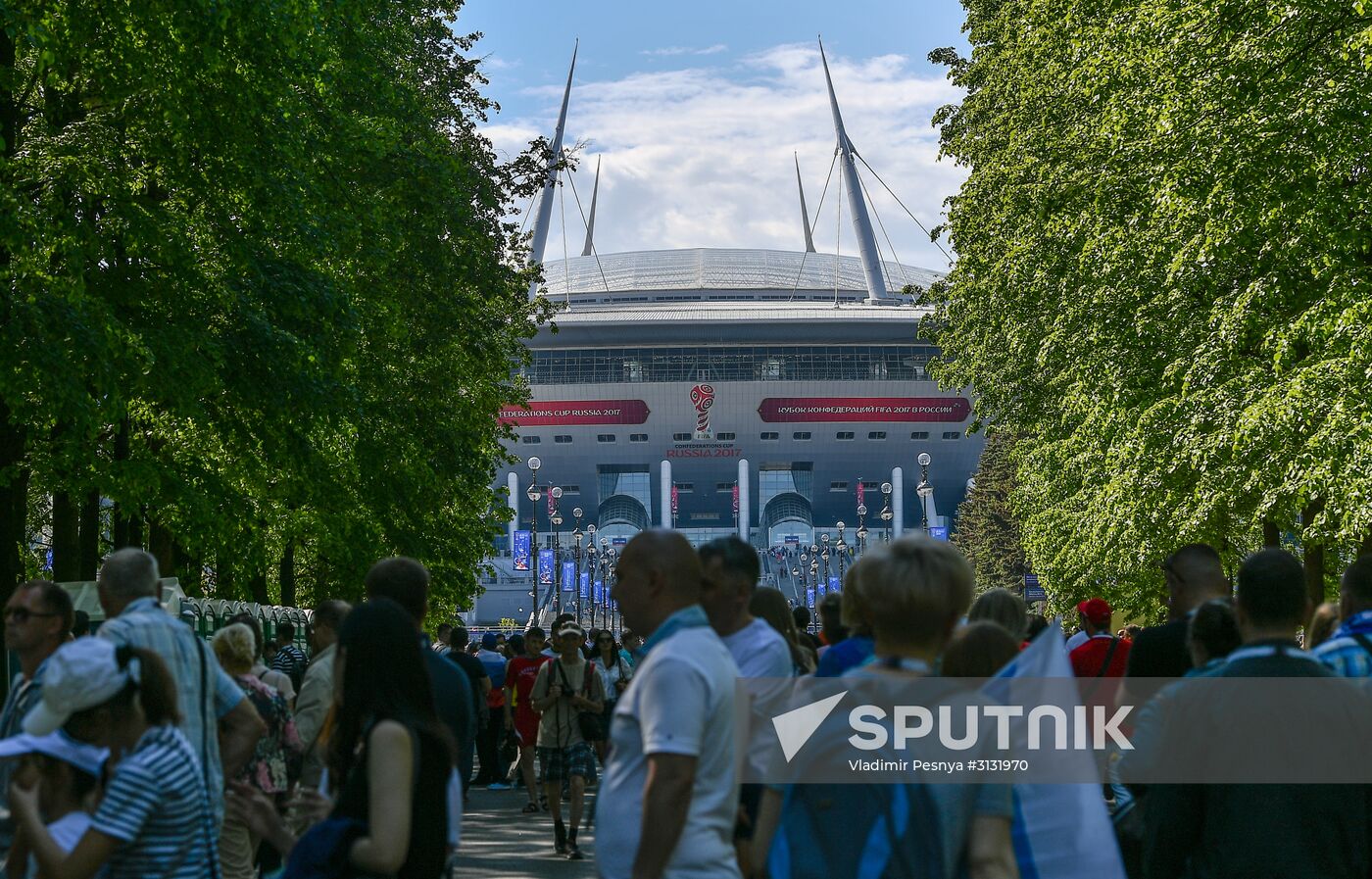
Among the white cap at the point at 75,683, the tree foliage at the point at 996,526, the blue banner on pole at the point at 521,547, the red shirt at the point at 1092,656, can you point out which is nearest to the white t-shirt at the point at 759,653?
the white cap at the point at 75,683

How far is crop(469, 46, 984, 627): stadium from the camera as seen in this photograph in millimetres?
153125

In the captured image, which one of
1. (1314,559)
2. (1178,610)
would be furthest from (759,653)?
(1314,559)

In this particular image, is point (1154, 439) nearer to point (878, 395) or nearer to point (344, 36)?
point (344, 36)

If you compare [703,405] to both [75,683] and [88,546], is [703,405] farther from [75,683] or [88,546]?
[75,683]

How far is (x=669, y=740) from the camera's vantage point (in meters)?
4.41

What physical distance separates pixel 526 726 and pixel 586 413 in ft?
460

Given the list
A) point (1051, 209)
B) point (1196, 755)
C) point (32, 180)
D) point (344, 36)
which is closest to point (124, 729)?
point (1196, 755)

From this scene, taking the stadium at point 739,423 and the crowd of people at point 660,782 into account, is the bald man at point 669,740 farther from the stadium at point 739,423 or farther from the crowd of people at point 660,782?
the stadium at point 739,423

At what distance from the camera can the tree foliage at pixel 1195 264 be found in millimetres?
18281

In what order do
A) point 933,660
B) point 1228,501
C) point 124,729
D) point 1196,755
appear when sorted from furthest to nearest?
point 1228,501 → point 1196,755 → point 124,729 → point 933,660

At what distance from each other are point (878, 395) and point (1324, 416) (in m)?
139

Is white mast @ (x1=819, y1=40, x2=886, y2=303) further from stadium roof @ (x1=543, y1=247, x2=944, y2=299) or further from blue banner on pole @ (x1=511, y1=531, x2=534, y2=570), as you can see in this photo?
blue banner on pole @ (x1=511, y1=531, x2=534, y2=570)

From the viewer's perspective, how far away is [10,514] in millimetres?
19906

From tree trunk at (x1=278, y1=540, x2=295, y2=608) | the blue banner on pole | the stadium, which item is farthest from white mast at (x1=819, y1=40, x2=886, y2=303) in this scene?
tree trunk at (x1=278, y1=540, x2=295, y2=608)
